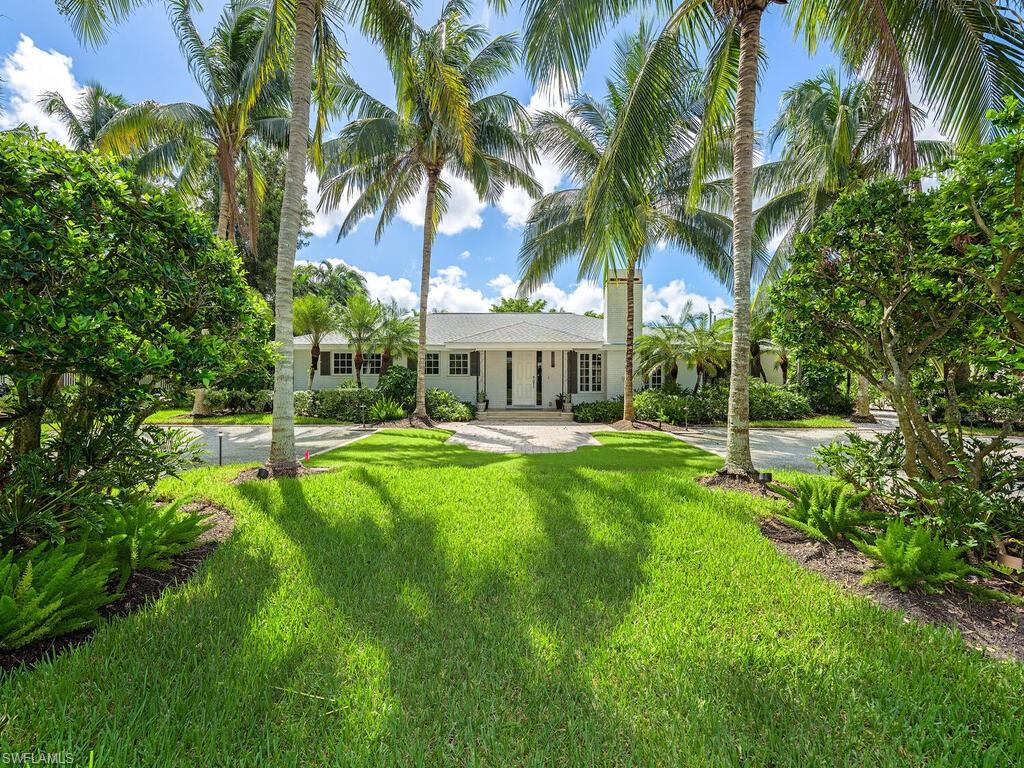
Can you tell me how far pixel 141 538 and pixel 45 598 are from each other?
88 centimetres

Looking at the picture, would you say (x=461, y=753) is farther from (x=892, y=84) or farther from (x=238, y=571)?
(x=892, y=84)

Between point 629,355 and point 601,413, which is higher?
point 629,355

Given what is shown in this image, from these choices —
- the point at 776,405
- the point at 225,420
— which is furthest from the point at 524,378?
the point at 225,420

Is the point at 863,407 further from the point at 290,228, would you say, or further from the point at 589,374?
the point at 290,228

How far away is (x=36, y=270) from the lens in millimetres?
2596

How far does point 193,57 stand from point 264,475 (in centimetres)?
1482

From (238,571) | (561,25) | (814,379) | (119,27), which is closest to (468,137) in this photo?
(561,25)

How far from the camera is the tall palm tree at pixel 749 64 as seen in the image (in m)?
5.13

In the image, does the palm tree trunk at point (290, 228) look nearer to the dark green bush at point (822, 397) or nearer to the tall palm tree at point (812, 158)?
the tall palm tree at point (812, 158)

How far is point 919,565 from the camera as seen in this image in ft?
10.3

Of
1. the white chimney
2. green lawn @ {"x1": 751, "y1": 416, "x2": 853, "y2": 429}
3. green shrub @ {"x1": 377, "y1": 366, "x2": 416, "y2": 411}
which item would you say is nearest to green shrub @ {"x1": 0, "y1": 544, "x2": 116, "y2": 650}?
green shrub @ {"x1": 377, "y1": 366, "x2": 416, "y2": 411}

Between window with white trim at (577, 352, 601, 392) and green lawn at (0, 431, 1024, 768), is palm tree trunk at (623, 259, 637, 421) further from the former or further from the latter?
green lawn at (0, 431, 1024, 768)

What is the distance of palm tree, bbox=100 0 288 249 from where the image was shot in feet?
43.0

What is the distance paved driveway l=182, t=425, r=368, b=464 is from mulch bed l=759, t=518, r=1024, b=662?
883 cm
